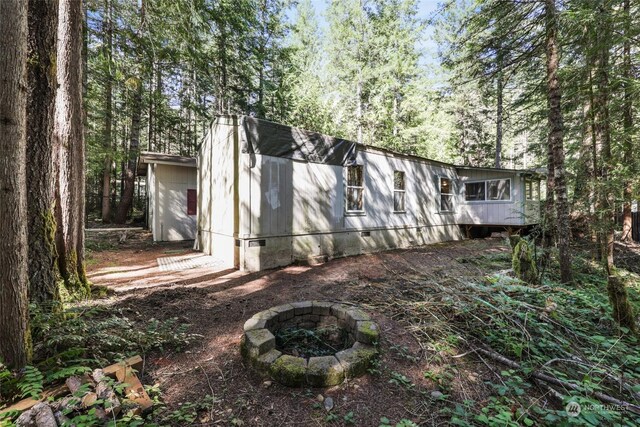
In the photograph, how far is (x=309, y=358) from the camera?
2.55m

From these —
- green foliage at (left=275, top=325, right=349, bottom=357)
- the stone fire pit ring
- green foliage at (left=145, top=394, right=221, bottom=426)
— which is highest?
the stone fire pit ring

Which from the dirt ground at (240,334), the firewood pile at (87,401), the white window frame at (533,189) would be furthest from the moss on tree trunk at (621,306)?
Answer: the white window frame at (533,189)

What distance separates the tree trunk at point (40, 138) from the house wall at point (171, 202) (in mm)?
7709

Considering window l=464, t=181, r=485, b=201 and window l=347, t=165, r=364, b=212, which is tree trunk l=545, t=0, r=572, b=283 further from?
window l=464, t=181, r=485, b=201

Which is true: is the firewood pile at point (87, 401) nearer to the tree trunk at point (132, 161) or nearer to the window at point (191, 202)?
the window at point (191, 202)

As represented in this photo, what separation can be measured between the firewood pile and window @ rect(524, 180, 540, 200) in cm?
1402

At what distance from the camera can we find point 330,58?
17188mm

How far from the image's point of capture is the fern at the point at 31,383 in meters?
1.72

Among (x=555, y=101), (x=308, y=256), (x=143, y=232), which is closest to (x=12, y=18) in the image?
(x=308, y=256)

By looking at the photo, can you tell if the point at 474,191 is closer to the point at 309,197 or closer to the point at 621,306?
the point at 309,197

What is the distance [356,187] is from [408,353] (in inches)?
233

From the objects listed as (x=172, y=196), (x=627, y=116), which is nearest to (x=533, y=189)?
(x=627, y=116)

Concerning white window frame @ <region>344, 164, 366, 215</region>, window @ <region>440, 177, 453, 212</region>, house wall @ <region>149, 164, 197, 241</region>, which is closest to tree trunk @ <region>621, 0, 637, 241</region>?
window @ <region>440, 177, 453, 212</region>

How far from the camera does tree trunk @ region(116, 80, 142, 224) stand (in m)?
12.3
